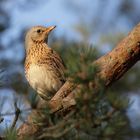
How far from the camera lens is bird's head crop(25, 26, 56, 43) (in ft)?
19.2

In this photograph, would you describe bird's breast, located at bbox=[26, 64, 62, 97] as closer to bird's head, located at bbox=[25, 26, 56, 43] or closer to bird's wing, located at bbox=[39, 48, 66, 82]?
bird's wing, located at bbox=[39, 48, 66, 82]

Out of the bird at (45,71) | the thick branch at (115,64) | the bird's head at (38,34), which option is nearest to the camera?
the thick branch at (115,64)

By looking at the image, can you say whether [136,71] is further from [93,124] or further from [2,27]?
[93,124]

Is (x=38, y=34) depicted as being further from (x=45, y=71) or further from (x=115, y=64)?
(x=115, y=64)

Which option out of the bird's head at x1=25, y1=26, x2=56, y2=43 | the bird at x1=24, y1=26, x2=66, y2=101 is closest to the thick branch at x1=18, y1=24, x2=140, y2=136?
the bird at x1=24, y1=26, x2=66, y2=101

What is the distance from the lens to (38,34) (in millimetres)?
5910

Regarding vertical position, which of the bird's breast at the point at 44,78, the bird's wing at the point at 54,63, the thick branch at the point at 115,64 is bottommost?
the bird's breast at the point at 44,78

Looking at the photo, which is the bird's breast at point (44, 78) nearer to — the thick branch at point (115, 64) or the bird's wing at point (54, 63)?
the bird's wing at point (54, 63)

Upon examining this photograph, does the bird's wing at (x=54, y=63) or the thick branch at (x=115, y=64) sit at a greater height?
the thick branch at (x=115, y=64)

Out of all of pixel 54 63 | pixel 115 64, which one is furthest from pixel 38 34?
pixel 115 64

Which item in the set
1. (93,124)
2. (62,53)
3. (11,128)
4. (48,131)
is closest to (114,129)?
(93,124)

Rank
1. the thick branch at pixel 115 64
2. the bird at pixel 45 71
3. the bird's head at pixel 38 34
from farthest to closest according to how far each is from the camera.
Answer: the bird's head at pixel 38 34, the bird at pixel 45 71, the thick branch at pixel 115 64

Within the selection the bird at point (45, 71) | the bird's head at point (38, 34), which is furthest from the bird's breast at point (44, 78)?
the bird's head at point (38, 34)

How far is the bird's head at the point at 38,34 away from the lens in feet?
19.2
